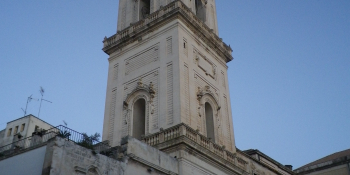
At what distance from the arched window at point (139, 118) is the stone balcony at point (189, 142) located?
2416 millimetres

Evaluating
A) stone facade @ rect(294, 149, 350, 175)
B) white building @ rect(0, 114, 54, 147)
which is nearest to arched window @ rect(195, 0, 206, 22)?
white building @ rect(0, 114, 54, 147)

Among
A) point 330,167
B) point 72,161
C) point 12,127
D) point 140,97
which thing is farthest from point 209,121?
point 12,127

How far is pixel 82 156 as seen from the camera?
598 inches

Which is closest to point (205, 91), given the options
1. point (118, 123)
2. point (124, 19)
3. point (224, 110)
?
point (224, 110)

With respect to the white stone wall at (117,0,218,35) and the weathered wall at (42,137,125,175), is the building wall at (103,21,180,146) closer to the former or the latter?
the white stone wall at (117,0,218,35)

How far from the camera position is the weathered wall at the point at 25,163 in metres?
14.4

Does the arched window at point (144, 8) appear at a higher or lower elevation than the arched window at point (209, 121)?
higher

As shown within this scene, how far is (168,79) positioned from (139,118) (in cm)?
338

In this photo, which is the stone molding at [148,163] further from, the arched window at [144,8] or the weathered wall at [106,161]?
the arched window at [144,8]

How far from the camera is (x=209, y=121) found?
26.4 metres

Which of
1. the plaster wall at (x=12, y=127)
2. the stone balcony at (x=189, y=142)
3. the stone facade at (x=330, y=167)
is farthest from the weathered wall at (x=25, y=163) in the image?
the stone facade at (x=330, y=167)

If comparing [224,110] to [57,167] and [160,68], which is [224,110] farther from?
[57,167]

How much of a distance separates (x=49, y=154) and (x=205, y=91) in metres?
13.7

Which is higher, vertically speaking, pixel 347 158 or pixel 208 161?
pixel 347 158
